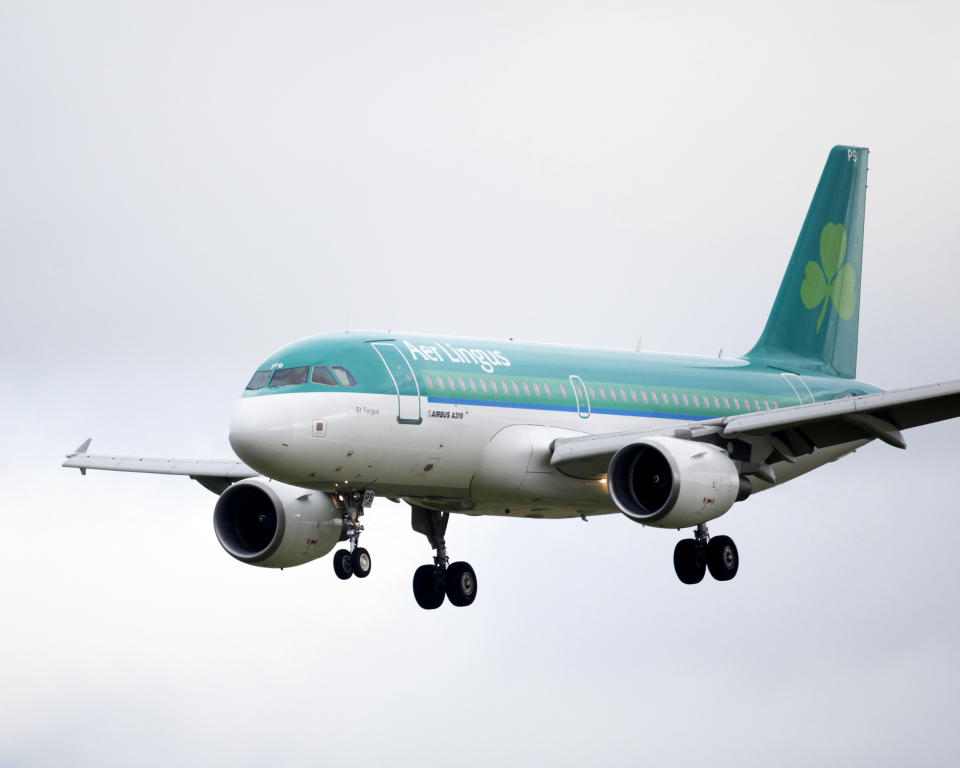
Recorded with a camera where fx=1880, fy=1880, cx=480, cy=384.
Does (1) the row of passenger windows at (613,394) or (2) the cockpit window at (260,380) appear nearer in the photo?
(2) the cockpit window at (260,380)

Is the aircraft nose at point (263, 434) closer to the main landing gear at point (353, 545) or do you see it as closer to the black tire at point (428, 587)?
the main landing gear at point (353, 545)

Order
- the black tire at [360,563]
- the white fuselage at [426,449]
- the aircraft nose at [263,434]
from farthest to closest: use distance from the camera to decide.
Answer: the black tire at [360,563] → the white fuselage at [426,449] → the aircraft nose at [263,434]

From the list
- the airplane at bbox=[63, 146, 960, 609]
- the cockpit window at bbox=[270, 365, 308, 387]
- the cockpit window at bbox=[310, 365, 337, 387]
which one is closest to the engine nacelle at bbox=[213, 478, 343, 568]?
the airplane at bbox=[63, 146, 960, 609]

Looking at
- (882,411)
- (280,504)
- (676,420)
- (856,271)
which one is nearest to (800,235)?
(856,271)

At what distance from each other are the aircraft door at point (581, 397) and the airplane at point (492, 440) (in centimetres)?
5

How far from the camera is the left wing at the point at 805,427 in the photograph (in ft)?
135

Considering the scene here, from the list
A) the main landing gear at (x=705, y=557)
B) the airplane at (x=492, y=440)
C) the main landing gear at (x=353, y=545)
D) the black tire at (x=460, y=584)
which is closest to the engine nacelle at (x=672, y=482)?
the airplane at (x=492, y=440)

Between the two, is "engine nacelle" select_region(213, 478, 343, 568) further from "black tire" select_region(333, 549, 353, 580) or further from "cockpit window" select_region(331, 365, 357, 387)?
"cockpit window" select_region(331, 365, 357, 387)

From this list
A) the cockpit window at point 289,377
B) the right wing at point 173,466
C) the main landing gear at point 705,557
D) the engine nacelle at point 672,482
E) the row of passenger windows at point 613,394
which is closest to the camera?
the cockpit window at point 289,377

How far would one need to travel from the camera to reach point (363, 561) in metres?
41.1

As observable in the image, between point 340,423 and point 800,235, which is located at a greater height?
point 800,235

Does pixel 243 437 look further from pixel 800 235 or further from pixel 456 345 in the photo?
pixel 800 235

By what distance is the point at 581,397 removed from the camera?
44750 mm

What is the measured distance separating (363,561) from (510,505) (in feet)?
16.2
